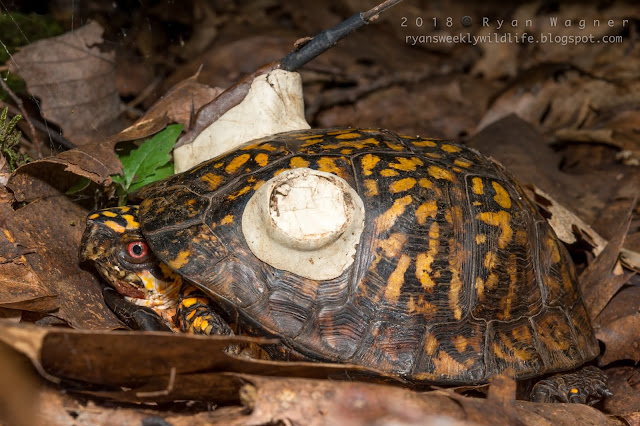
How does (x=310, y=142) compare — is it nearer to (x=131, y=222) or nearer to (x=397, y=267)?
(x=397, y=267)

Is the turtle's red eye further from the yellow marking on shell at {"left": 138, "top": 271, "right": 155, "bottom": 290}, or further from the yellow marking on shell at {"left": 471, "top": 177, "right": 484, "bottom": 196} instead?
the yellow marking on shell at {"left": 471, "top": 177, "right": 484, "bottom": 196}

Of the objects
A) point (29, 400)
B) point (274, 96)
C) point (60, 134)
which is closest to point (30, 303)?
point (29, 400)

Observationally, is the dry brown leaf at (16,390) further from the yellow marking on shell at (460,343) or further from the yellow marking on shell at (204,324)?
the yellow marking on shell at (460,343)

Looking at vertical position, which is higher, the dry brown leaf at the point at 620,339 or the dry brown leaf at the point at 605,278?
the dry brown leaf at the point at 605,278

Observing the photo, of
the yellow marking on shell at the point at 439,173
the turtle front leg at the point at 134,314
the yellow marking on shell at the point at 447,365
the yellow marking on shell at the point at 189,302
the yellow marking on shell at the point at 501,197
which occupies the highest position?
the yellow marking on shell at the point at 439,173

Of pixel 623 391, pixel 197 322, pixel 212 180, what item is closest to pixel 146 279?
pixel 197 322

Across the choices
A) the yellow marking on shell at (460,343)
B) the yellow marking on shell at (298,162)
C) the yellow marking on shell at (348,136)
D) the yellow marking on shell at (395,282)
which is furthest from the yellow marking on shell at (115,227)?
the yellow marking on shell at (460,343)

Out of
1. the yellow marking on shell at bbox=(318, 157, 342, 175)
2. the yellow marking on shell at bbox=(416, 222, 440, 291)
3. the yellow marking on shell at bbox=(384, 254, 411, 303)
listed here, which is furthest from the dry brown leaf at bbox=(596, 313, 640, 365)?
the yellow marking on shell at bbox=(318, 157, 342, 175)
